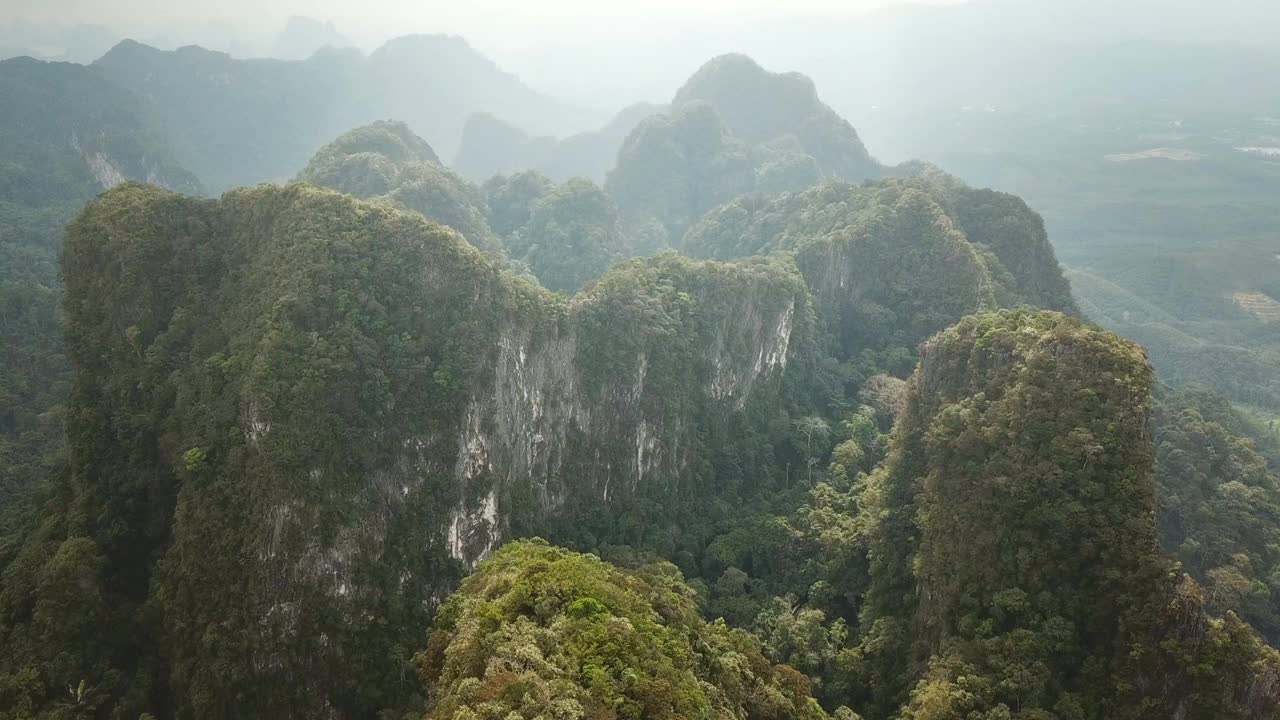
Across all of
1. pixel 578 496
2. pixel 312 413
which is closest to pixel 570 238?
pixel 578 496

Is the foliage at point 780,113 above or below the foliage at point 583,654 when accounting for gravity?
above

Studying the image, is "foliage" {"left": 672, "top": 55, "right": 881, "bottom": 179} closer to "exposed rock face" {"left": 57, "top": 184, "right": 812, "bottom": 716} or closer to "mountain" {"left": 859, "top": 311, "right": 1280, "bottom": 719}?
"exposed rock face" {"left": 57, "top": 184, "right": 812, "bottom": 716}

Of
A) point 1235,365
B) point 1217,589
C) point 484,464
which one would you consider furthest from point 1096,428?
point 1235,365

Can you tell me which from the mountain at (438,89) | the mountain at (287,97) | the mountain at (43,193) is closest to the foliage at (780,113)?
the mountain at (43,193)

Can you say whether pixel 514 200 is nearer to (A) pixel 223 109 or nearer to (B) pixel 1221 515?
(B) pixel 1221 515

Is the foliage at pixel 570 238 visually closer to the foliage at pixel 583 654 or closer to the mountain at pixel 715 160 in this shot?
the mountain at pixel 715 160

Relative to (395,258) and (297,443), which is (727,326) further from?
(297,443)
